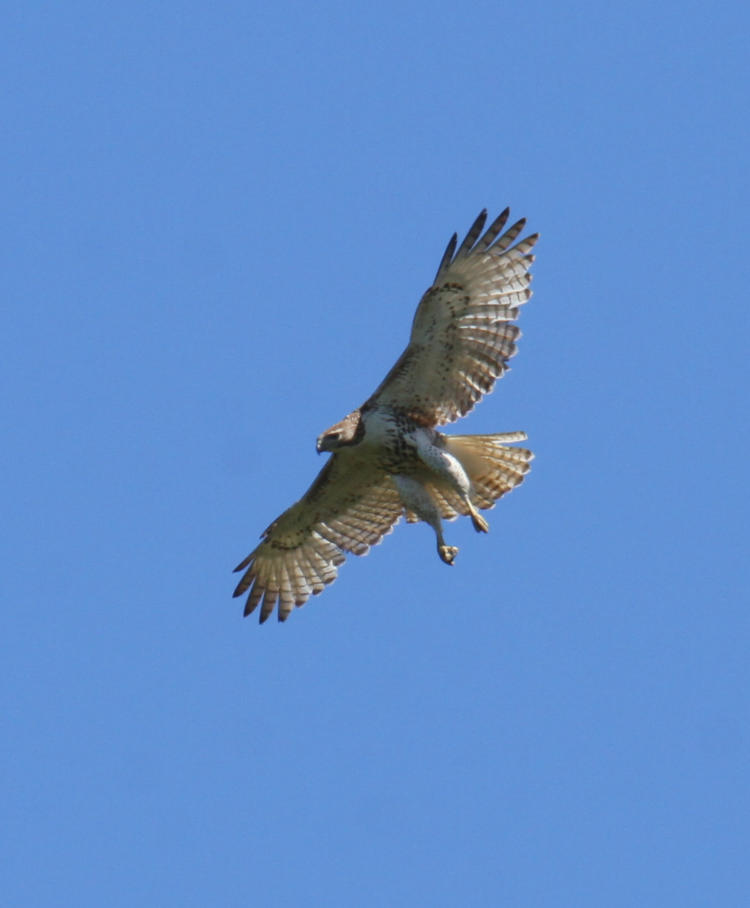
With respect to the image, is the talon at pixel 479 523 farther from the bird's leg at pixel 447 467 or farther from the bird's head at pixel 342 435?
the bird's head at pixel 342 435

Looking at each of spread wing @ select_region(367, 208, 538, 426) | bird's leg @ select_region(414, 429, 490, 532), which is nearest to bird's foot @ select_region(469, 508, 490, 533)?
bird's leg @ select_region(414, 429, 490, 532)

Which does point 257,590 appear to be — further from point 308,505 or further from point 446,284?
point 446,284

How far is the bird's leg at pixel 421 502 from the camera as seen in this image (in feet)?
49.9

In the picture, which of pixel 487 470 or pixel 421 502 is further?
pixel 487 470

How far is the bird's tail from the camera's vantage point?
1541cm

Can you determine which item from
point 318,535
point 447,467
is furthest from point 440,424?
point 318,535

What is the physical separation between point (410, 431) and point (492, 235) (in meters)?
1.68

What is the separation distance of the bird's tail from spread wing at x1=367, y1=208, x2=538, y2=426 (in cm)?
61

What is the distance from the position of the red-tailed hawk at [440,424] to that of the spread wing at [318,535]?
0.01 m

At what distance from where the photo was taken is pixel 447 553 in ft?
49.4

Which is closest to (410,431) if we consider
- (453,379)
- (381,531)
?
(453,379)

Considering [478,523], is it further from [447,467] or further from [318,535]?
[318,535]

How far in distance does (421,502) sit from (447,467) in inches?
22.0

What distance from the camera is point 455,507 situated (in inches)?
617
